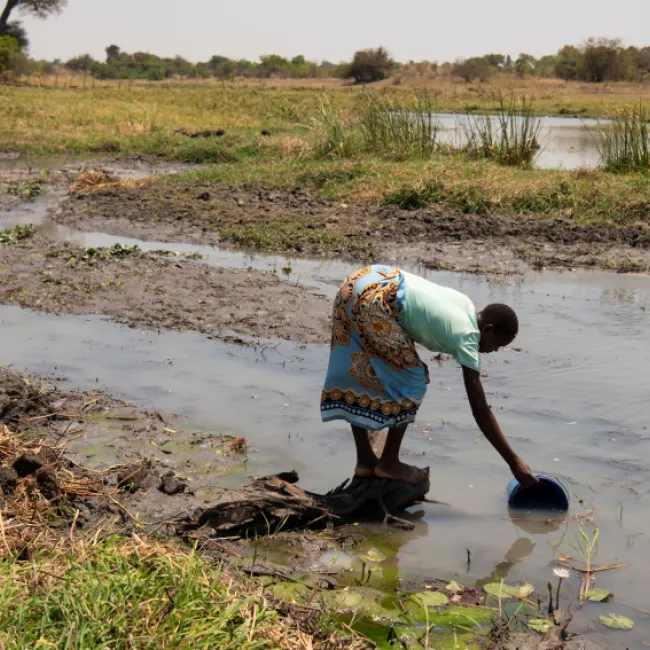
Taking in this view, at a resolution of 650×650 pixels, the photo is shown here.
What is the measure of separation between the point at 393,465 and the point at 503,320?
37.5 inches

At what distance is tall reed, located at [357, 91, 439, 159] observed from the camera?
16.2 m

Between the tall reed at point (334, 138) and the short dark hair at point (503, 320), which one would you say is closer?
the short dark hair at point (503, 320)

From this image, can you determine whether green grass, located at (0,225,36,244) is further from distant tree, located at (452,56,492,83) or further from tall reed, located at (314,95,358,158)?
distant tree, located at (452,56,492,83)

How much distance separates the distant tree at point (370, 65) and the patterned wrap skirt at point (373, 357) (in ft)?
236

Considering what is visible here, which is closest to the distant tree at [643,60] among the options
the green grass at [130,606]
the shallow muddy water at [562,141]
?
the shallow muddy water at [562,141]

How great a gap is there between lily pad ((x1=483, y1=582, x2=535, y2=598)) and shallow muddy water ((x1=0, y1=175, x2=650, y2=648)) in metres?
0.14

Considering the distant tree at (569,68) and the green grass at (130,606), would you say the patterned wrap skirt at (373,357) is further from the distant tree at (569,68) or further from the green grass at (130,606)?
the distant tree at (569,68)

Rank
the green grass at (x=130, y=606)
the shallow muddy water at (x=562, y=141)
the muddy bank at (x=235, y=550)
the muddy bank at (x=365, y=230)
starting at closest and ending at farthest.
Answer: the green grass at (x=130, y=606) < the muddy bank at (x=235, y=550) < the muddy bank at (x=365, y=230) < the shallow muddy water at (x=562, y=141)

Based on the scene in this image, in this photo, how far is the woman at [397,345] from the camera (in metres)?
4.07

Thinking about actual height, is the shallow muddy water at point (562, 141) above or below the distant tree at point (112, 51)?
below

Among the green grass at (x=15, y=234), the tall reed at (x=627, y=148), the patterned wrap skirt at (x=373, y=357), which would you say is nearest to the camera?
the patterned wrap skirt at (x=373, y=357)

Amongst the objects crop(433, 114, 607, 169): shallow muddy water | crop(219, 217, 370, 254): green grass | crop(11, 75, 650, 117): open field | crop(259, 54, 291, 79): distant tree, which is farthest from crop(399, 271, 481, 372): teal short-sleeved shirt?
crop(259, 54, 291, 79): distant tree

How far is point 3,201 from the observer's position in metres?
15.2

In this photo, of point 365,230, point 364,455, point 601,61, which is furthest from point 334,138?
point 601,61
